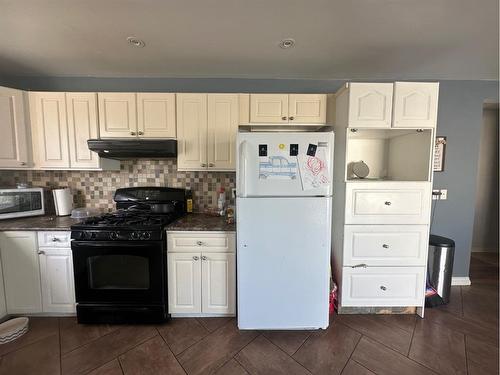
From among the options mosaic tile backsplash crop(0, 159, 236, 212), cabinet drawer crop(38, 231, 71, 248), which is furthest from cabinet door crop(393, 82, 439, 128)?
cabinet drawer crop(38, 231, 71, 248)

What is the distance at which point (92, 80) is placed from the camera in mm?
2318

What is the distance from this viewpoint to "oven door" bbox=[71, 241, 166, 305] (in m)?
1.77

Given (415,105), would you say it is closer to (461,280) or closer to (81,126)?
(461,280)

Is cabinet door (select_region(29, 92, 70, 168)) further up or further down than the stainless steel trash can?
further up

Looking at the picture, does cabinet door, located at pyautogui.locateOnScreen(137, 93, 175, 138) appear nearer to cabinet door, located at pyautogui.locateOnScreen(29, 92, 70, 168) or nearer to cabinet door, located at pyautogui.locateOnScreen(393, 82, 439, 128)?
cabinet door, located at pyautogui.locateOnScreen(29, 92, 70, 168)

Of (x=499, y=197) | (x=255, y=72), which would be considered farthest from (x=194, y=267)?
(x=499, y=197)

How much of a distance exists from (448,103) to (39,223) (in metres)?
4.23

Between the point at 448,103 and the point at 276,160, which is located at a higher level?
the point at 448,103

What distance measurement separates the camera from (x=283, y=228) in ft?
5.53

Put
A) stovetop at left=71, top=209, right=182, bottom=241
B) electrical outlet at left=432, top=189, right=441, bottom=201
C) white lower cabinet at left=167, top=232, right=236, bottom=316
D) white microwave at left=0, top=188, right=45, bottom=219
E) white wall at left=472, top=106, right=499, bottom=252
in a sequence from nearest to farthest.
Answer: stovetop at left=71, top=209, right=182, bottom=241 < white lower cabinet at left=167, top=232, right=236, bottom=316 < white microwave at left=0, top=188, right=45, bottom=219 < electrical outlet at left=432, top=189, right=441, bottom=201 < white wall at left=472, top=106, right=499, bottom=252

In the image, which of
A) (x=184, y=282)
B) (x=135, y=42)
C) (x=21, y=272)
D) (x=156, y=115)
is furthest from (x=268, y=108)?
(x=21, y=272)

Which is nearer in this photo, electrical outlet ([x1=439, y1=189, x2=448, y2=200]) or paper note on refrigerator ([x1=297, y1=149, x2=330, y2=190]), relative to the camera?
paper note on refrigerator ([x1=297, y1=149, x2=330, y2=190])

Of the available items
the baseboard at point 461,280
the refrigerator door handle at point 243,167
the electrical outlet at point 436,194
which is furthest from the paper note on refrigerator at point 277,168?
the baseboard at point 461,280

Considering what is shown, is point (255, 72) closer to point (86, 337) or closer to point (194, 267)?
point (194, 267)
